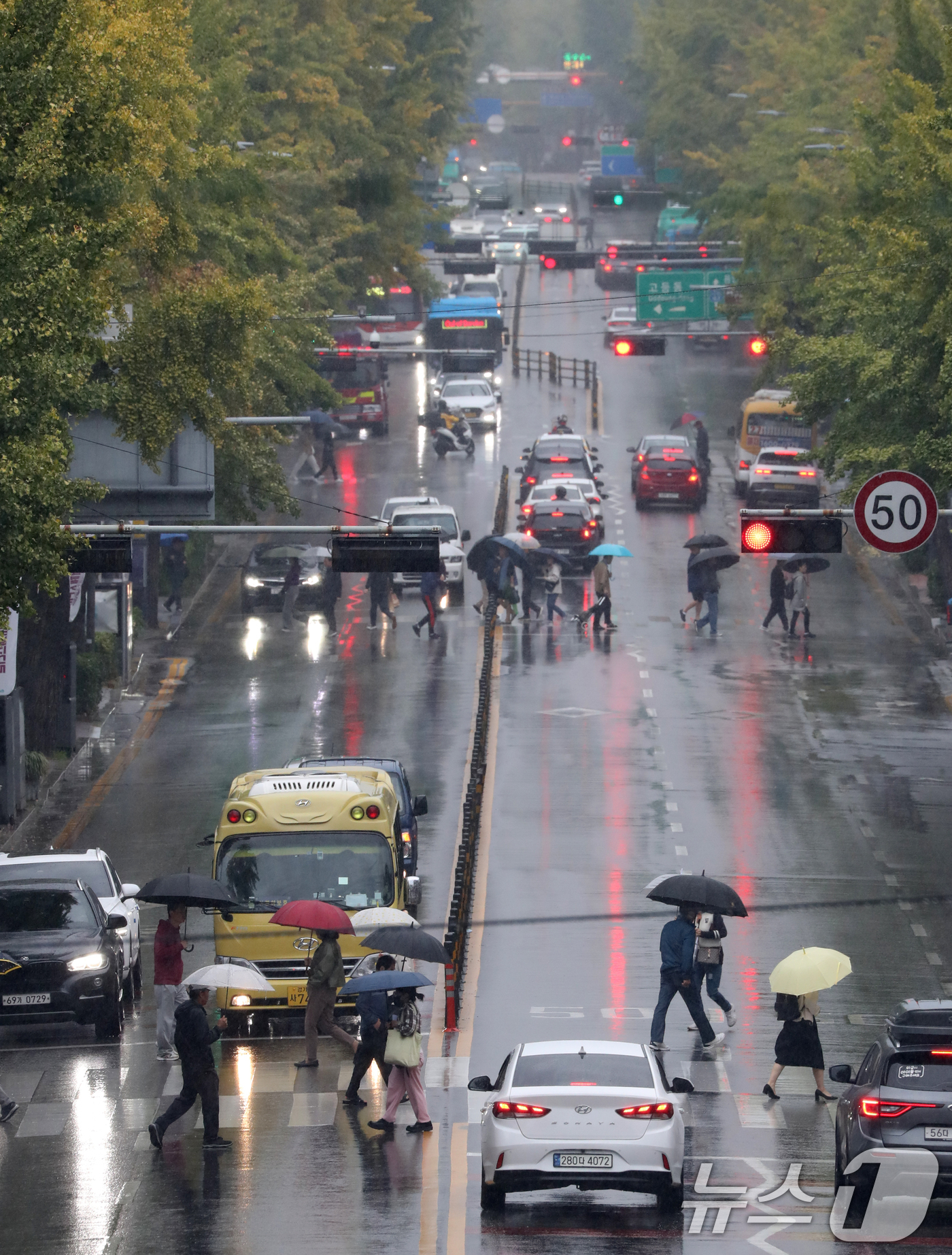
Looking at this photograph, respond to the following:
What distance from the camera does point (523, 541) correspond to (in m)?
43.4

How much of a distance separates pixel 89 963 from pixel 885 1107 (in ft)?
30.2

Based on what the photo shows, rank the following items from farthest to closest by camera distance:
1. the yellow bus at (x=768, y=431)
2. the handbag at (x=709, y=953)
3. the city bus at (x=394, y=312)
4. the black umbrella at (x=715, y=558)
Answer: the city bus at (x=394, y=312) < the yellow bus at (x=768, y=431) < the black umbrella at (x=715, y=558) < the handbag at (x=709, y=953)

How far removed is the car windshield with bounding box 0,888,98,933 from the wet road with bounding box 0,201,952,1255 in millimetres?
1141

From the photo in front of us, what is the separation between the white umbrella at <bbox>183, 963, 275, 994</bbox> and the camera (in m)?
17.9

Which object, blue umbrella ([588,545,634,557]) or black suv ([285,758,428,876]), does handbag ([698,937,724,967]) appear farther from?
blue umbrella ([588,545,634,557])

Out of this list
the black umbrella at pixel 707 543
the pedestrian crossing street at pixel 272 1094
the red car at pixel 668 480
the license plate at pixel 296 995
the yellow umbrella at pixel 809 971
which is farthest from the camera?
the red car at pixel 668 480

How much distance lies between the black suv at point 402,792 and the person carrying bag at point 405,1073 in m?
7.42

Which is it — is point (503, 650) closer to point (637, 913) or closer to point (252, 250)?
point (252, 250)

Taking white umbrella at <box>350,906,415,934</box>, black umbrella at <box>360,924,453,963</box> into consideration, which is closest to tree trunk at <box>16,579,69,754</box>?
white umbrella at <box>350,906,415,934</box>

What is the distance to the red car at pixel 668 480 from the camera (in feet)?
180

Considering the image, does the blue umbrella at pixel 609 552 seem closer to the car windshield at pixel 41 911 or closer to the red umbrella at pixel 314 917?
the car windshield at pixel 41 911

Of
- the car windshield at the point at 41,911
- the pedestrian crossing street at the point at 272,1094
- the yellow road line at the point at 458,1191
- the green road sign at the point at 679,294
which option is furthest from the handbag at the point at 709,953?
the green road sign at the point at 679,294

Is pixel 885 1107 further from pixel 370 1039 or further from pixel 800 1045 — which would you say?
pixel 370 1039

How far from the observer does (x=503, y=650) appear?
41531 mm
